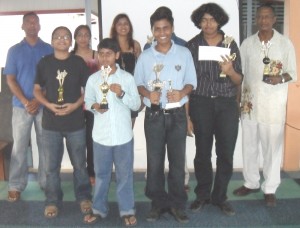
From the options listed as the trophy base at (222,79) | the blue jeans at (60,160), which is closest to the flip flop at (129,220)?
the blue jeans at (60,160)

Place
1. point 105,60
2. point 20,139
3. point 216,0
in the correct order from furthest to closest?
point 216,0 → point 20,139 → point 105,60

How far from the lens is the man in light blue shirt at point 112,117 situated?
9.20ft

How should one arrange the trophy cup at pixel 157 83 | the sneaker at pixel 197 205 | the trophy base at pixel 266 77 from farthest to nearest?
the sneaker at pixel 197 205
the trophy base at pixel 266 77
the trophy cup at pixel 157 83

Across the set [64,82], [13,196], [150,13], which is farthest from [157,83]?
[13,196]

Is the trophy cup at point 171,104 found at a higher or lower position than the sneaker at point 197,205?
higher

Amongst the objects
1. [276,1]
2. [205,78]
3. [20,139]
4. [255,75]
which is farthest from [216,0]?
[20,139]

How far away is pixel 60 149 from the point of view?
10.3 feet

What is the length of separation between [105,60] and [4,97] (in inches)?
82.3

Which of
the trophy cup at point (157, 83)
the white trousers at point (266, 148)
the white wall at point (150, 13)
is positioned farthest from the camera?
the white wall at point (150, 13)

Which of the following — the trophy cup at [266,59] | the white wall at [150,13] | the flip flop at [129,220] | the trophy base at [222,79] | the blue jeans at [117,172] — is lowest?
the flip flop at [129,220]

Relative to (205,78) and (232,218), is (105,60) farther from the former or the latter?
(232,218)

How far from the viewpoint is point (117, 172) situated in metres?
2.97

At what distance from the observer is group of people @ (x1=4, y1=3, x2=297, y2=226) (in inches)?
111

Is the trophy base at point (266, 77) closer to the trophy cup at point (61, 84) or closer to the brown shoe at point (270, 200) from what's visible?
the brown shoe at point (270, 200)
